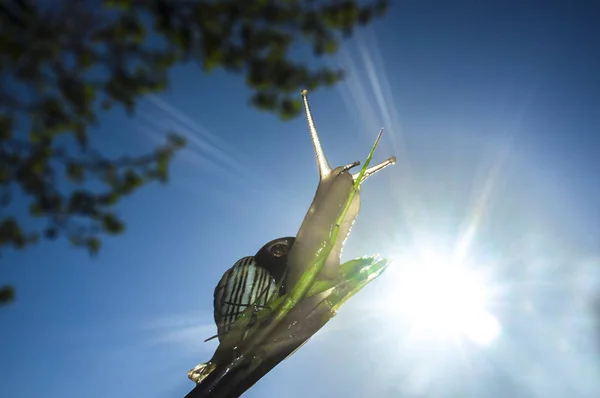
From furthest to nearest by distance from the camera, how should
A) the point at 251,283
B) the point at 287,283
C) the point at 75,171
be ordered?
the point at 251,283, the point at 287,283, the point at 75,171

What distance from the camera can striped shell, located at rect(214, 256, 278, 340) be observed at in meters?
7.83

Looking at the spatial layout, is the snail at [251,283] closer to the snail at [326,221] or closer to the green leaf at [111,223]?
the snail at [326,221]

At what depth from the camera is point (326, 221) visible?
8.03m

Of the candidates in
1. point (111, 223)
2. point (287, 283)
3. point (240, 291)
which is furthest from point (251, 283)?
point (111, 223)

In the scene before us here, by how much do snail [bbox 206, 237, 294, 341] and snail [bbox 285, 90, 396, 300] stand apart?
19.3 inches

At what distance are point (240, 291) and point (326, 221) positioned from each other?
6.89 ft

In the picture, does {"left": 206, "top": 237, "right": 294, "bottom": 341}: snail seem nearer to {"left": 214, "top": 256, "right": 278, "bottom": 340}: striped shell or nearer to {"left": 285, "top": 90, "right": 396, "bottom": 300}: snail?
{"left": 214, "top": 256, "right": 278, "bottom": 340}: striped shell

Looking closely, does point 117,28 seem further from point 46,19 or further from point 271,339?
point 271,339

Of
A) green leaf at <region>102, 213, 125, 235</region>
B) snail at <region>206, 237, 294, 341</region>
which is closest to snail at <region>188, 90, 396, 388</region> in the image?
snail at <region>206, 237, 294, 341</region>

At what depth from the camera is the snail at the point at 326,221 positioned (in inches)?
302

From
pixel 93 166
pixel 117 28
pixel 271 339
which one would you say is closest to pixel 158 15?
pixel 117 28

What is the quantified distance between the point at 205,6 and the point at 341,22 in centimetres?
104

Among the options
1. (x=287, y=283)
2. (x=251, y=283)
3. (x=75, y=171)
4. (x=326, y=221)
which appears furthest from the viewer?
(x=251, y=283)

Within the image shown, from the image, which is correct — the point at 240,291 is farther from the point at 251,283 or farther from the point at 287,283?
the point at 287,283
